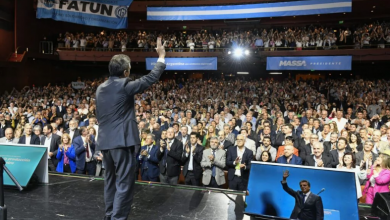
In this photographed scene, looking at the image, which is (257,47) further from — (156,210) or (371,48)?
(156,210)

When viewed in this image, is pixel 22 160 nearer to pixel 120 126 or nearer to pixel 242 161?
pixel 120 126

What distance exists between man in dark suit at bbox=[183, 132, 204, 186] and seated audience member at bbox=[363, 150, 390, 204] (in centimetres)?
274

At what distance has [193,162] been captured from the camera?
5664 mm

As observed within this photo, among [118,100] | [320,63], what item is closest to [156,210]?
[118,100]

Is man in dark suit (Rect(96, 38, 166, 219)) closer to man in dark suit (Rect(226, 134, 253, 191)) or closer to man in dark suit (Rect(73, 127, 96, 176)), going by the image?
man in dark suit (Rect(226, 134, 253, 191))

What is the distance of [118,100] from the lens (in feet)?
8.52

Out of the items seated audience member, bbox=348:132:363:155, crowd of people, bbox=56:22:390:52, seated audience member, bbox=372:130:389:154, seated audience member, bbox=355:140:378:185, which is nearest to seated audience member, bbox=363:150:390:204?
seated audience member, bbox=355:140:378:185

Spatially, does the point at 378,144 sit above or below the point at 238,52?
below

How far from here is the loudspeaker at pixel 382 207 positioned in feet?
9.91

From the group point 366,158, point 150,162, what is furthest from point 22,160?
point 366,158

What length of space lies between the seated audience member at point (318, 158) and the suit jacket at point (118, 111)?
12.2ft

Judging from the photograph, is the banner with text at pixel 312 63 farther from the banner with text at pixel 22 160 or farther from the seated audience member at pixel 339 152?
the banner with text at pixel 22 160

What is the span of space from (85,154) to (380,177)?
4.84m

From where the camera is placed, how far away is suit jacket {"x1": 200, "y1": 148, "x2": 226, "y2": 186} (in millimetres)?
5312
